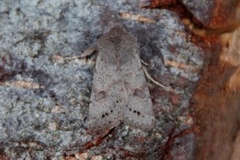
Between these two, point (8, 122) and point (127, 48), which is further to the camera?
point (127, 48)

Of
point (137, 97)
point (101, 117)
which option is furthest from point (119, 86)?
point (101, 117)

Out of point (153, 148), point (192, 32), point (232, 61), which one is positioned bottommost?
point (153, 148)

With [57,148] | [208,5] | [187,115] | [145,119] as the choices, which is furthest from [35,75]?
[208,5]

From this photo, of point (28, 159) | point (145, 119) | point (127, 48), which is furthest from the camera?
point (127, 48)

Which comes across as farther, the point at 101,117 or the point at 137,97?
the point at 137,97

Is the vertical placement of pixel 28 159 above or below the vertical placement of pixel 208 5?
below

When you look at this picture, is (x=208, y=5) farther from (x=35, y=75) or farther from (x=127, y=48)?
(x=35, y=75)

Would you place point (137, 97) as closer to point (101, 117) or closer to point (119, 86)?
point (119, 86)

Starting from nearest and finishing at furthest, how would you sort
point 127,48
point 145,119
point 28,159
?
1. point 28,159
2. point 145,119
3. point 127,48
